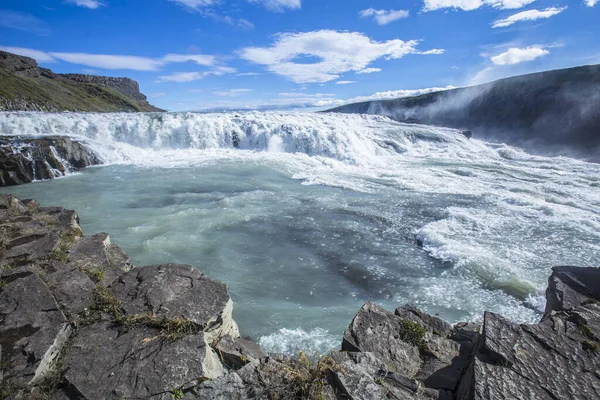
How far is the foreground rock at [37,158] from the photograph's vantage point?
48.8 feet

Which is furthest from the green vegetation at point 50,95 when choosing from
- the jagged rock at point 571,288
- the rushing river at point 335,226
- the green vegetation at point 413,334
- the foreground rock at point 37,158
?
the jagged rock at point 571,288

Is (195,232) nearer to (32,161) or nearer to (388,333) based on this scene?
(388,333)

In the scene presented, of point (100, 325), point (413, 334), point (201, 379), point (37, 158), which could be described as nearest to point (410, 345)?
point (413, 334)

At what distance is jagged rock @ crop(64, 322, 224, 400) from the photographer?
8.96 feet

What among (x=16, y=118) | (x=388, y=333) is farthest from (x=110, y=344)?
(x=16, y=118)

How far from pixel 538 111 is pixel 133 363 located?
159 feet

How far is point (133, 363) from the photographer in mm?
2939

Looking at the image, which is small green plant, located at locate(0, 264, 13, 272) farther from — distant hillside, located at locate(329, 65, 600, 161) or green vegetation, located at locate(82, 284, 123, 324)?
distant hillside, located at locate(329, 65, 600, 161)

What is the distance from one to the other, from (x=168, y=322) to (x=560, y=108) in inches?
1839

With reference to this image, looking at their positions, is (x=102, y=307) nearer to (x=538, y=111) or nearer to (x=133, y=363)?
(x=133, y=363)

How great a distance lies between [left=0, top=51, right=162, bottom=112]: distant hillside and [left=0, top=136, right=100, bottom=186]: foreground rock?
33.2 metres

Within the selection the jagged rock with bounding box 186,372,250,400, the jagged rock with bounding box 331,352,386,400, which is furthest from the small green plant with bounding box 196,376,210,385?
the jagged rock with bounding box 331,352,386,400

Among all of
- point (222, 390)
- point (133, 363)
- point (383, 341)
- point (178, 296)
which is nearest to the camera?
point (222, 390)

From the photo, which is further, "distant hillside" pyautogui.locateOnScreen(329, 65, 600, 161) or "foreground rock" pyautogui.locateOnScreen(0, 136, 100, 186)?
"distant hillside" pyautogui.locateOnScreen(329, 65, 600, 161)
